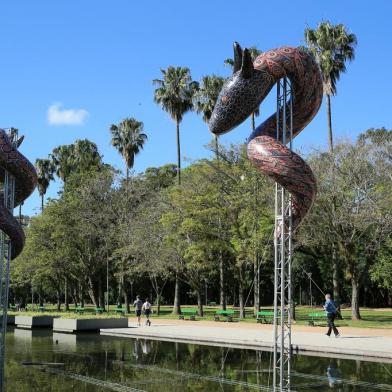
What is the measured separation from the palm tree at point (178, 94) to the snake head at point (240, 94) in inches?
1408

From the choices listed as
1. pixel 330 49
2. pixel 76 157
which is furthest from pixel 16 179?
pixel 76 157

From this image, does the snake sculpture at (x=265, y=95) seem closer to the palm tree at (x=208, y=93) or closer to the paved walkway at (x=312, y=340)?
the paved walkway at (x=312, y=340)

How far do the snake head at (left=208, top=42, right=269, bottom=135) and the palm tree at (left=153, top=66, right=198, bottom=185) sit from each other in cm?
3576

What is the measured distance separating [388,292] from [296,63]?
58037mm

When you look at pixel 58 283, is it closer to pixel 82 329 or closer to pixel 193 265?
pixel 193 265

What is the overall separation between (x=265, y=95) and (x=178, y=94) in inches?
1430

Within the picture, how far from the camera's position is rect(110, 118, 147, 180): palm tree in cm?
5234

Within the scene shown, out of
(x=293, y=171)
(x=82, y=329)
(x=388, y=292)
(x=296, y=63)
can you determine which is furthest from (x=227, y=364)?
(x=388, y=292)

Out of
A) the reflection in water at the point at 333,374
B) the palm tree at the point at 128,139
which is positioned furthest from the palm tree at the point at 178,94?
the reflection in water at the point at 333,374

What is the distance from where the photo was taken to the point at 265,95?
10094 millimetres

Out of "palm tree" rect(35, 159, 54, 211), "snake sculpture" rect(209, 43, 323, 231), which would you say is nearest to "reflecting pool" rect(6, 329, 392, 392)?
"snake sculpture" rect(209, 43, 323, 231)

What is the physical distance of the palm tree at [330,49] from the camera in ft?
122

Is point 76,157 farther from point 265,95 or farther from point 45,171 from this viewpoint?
point 265,95

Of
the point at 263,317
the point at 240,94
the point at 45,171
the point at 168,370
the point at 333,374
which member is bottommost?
the point at 263,317
